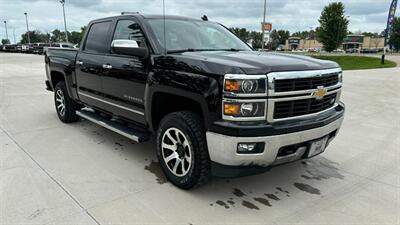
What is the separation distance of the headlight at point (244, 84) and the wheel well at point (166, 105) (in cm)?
64

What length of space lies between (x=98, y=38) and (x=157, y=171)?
2.31 metres

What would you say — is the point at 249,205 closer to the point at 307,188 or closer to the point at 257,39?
the point at 307,188

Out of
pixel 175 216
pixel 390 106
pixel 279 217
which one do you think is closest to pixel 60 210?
pixel 175 216

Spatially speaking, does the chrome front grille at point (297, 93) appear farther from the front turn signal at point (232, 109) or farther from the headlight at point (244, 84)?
the front turn signal at point (232, 109)

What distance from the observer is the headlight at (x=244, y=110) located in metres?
2.74

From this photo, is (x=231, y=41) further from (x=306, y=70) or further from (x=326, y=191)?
(x=326, y=191)

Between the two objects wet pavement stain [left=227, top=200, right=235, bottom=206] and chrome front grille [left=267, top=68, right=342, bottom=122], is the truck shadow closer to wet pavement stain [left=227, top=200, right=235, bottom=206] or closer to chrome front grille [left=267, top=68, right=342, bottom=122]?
wet pavement stain [left=227, top=200, right=235, bottom=206]

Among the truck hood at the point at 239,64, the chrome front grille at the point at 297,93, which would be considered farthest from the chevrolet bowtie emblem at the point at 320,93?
the truck hood at the point at 239,64

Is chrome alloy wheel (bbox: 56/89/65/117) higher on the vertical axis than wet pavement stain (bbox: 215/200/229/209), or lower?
higher

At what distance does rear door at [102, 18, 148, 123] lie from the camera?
148 inches

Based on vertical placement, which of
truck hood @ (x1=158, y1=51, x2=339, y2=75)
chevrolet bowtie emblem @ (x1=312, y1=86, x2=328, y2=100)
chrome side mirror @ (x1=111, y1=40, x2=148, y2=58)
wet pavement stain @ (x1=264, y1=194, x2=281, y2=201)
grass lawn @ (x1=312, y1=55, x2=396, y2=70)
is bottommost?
wet pavement stain @ (x1=264, y1=194, x2=281, y2=201)

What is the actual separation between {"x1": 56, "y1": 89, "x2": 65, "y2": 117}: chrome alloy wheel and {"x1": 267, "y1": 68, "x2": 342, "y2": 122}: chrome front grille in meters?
4.45

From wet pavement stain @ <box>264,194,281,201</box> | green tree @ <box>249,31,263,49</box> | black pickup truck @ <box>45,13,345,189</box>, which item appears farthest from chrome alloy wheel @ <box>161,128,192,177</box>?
green tree @ <box>249,31,263,49</box>

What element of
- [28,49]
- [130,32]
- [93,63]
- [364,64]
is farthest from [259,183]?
[28,49]
